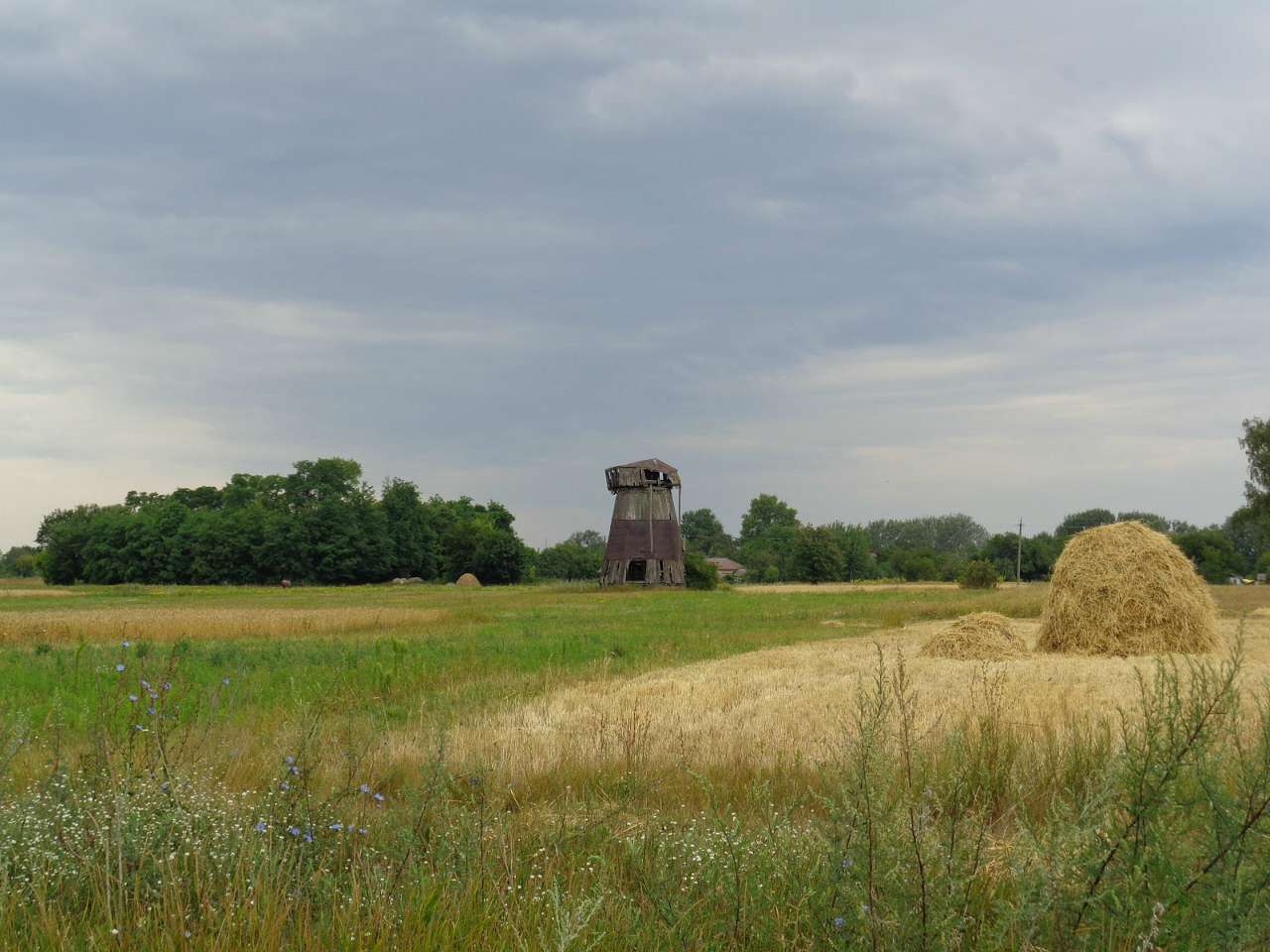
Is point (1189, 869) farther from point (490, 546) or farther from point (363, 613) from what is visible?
point (490, 546)

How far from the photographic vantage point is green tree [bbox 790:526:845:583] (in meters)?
104

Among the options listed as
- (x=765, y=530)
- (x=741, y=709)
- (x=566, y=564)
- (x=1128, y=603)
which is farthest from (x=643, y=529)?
(x=765, y=530)

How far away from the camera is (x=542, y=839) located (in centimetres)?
554

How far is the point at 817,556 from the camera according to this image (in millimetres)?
104812

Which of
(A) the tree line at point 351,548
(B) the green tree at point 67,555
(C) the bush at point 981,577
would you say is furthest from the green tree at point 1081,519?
(B) the green tree at point 67,555

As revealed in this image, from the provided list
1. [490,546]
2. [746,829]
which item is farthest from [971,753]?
[490,546]

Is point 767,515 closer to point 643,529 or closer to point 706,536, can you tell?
point 706,536

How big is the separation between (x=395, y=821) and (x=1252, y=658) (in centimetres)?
1519

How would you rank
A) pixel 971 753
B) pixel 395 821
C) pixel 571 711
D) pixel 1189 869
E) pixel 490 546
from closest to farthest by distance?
pixel 1189 869, pixel 395 821, pixel 971 753, pixel 571 711, pixel 490 546

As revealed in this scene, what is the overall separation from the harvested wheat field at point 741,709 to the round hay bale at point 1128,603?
1766 millimetres

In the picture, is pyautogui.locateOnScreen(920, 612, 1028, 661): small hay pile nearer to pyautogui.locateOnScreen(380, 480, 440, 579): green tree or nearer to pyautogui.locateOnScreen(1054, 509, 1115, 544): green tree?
pyautogui.locateOnScreen(380, 480, 440, 579): green tree

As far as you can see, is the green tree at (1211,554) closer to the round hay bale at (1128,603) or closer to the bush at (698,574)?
the bush at (698,574)

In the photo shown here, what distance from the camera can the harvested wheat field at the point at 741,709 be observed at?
25.6 ft

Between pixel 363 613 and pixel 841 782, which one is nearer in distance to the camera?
pixel 841 782
